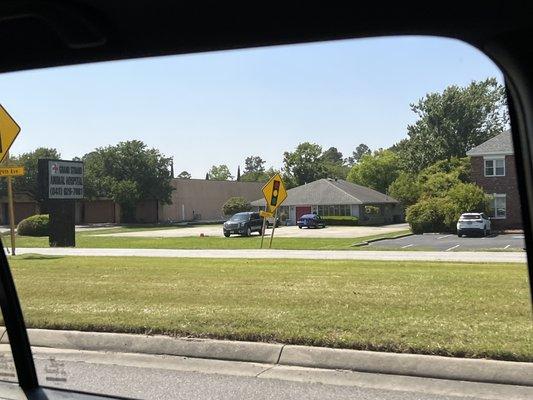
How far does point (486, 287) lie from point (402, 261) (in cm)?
A: 568

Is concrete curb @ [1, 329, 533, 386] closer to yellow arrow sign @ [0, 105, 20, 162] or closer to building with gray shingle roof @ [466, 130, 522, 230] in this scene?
building with gray shingle roof @ [466, 130, 522, 230]

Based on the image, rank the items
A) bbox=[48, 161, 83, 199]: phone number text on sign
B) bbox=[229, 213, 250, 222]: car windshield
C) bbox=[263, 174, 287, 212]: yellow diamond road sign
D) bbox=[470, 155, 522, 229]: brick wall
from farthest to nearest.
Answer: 1. bbox=[229, 213, 250, 222]: car windshield
2. bbox=[263, 174, 287, 212]: yellow diamond road sign
3. bbox=[48, 161, 83, 199]: phone number text on sign
4. bbox=[470, 155, 522, 229]: brick wall

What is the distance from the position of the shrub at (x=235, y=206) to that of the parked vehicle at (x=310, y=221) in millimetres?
12730

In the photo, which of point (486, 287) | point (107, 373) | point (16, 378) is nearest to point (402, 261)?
point (486, 287)

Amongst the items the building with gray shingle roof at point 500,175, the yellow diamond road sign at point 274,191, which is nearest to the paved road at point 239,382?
the building with gray shingle roof at point 500,175

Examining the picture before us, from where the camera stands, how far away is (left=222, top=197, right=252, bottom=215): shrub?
53125mm

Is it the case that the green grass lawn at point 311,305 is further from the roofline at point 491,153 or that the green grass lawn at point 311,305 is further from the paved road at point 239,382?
the roofline at point 491,153

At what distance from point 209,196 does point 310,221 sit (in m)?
16.8

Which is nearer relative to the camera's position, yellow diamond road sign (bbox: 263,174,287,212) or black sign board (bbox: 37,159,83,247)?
black sign board (bbox: 37,159,83,247)

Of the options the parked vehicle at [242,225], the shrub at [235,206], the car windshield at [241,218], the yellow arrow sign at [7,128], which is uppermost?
the shrub at [235,206]

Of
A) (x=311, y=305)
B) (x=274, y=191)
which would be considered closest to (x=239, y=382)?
(x=311, y=305)

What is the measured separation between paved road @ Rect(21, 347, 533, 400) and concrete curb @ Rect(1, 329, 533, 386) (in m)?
0.12

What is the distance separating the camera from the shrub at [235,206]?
53125mm

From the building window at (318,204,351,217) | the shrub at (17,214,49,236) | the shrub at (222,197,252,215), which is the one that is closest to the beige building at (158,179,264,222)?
the shrub at (222,197,252,215)
